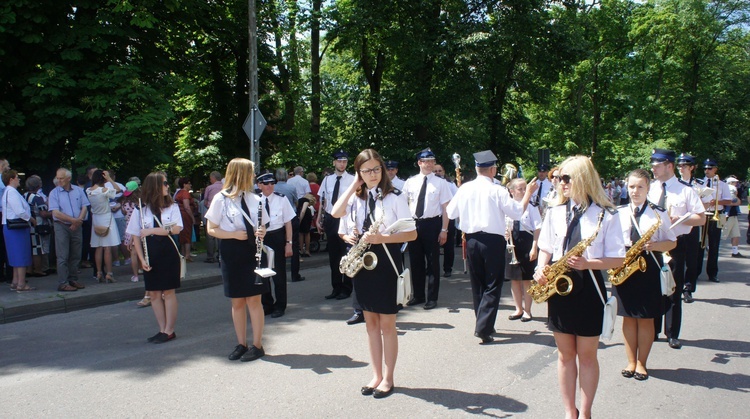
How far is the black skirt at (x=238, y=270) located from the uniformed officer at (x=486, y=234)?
2316mm

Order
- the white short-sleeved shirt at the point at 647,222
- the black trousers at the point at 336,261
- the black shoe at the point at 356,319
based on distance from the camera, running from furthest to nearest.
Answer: the black trousers at the point at 336,261, the black shoe at the point at 356,319, the white short-sleeved shirt at the point at 647,222

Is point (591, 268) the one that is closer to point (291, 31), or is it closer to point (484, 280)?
point (484, 280)

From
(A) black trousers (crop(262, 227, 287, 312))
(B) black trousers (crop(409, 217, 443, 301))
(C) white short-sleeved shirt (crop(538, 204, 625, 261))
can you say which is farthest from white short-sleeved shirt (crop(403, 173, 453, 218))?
(C) white short-sleeved shirt (crop(538, 204, 625, 261))

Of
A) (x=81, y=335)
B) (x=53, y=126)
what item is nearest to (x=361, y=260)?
(x=81, y=335)

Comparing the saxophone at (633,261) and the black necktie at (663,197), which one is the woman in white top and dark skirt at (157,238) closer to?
the saxophone at (633,261)

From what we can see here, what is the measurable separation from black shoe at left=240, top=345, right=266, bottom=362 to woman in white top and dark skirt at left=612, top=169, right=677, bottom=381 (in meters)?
3.47

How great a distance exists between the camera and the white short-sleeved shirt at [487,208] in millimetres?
6234

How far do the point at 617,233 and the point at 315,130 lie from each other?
17169 millimetres

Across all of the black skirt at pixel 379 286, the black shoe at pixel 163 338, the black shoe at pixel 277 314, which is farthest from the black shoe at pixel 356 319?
the black skirt at pixel 379 286

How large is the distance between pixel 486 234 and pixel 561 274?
8.03 ft

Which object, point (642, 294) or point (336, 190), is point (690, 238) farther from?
point (336, 190)

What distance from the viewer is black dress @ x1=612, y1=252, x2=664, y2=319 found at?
4980 millimetres

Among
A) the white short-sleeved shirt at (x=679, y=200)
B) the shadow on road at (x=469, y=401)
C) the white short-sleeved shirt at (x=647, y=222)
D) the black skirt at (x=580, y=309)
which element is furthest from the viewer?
the white short-sleeved shirt at (x=679, y=200)

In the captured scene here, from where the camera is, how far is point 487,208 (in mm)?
6250
